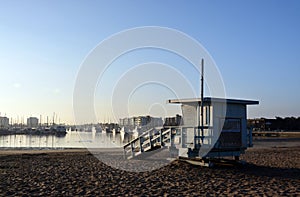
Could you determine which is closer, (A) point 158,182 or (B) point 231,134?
(A) point 158,182

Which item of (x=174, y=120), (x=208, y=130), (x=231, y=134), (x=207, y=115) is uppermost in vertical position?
(x=207, y=115)

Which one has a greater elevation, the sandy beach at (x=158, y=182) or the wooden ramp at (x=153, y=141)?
the wooden ramp at (x=153, y=141)

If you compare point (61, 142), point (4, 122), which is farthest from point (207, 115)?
point (4, 122)

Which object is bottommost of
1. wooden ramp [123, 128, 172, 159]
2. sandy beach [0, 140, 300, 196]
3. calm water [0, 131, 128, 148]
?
calm water [0, 131, 128, 148]

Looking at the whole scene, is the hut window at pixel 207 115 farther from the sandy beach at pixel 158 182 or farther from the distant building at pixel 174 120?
the distant building at pixel 174 120

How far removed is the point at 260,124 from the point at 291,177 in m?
94.5

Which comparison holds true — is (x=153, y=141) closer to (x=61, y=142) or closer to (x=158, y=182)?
(x=158, y=182)

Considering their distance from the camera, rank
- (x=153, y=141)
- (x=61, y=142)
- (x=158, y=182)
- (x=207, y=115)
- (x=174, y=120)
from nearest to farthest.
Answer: (x=158, y=182) → (x=207, y=115) → (x=153, y=141) → (x=174, y=120) → (x=61, y=142)

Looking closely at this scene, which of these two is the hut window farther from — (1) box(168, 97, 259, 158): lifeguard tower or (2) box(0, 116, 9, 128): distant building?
(2) box(0, 116, 9, 128): distant building

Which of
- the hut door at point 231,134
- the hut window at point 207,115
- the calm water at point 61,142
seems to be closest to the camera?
the hut window at point 207,115


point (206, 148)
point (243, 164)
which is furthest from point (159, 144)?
point (243, 164)

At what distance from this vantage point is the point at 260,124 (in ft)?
346

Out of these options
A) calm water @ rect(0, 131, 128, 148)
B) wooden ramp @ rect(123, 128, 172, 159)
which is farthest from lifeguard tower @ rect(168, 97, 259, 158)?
calm water @ rect(0, 131, 128, 148)

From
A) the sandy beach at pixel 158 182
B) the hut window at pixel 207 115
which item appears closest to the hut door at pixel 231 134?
the hut window at pixel 207 115
